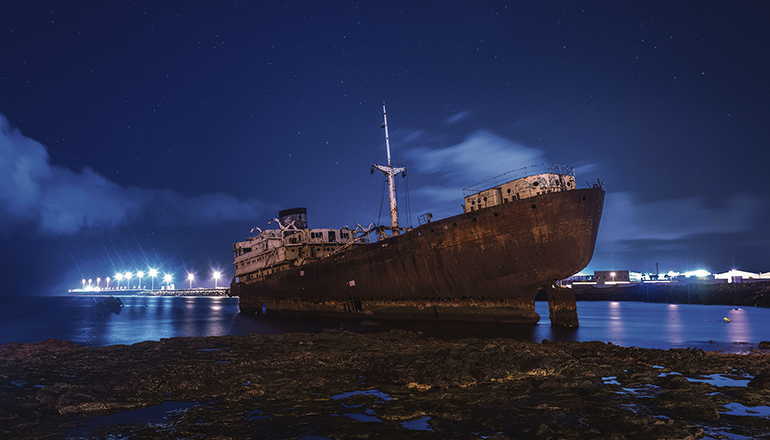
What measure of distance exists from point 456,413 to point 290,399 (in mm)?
3473

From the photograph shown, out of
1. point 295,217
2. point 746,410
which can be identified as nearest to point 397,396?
point 746,410

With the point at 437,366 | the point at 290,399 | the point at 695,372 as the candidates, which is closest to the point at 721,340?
the point at 695,372

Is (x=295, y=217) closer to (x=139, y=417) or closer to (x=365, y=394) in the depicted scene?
(x=365, y=394)

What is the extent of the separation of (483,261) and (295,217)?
2800cm

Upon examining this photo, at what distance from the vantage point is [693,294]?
52.9m

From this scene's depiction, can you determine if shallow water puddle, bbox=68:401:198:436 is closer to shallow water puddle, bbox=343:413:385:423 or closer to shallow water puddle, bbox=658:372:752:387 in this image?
shallow water puddle, bbox=343:413:385:423

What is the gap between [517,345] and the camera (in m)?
13.9

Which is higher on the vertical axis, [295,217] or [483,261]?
[295,217]

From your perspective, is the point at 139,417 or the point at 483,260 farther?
the point at 483,260

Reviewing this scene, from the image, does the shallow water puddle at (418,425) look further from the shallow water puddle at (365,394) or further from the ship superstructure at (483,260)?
the ship superstructure at (483,260)

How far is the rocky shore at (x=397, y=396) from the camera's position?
660 centimetres

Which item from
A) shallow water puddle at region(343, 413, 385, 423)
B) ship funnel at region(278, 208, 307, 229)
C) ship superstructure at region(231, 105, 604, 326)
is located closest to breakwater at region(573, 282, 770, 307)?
ship superstructure at region(231, 105, 604, 326)

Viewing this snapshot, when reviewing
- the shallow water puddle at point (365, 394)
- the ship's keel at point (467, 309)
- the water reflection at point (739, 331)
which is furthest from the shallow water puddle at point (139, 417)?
the water reflection at point (739, 331)

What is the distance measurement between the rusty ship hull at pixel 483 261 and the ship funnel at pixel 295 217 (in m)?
16.7
